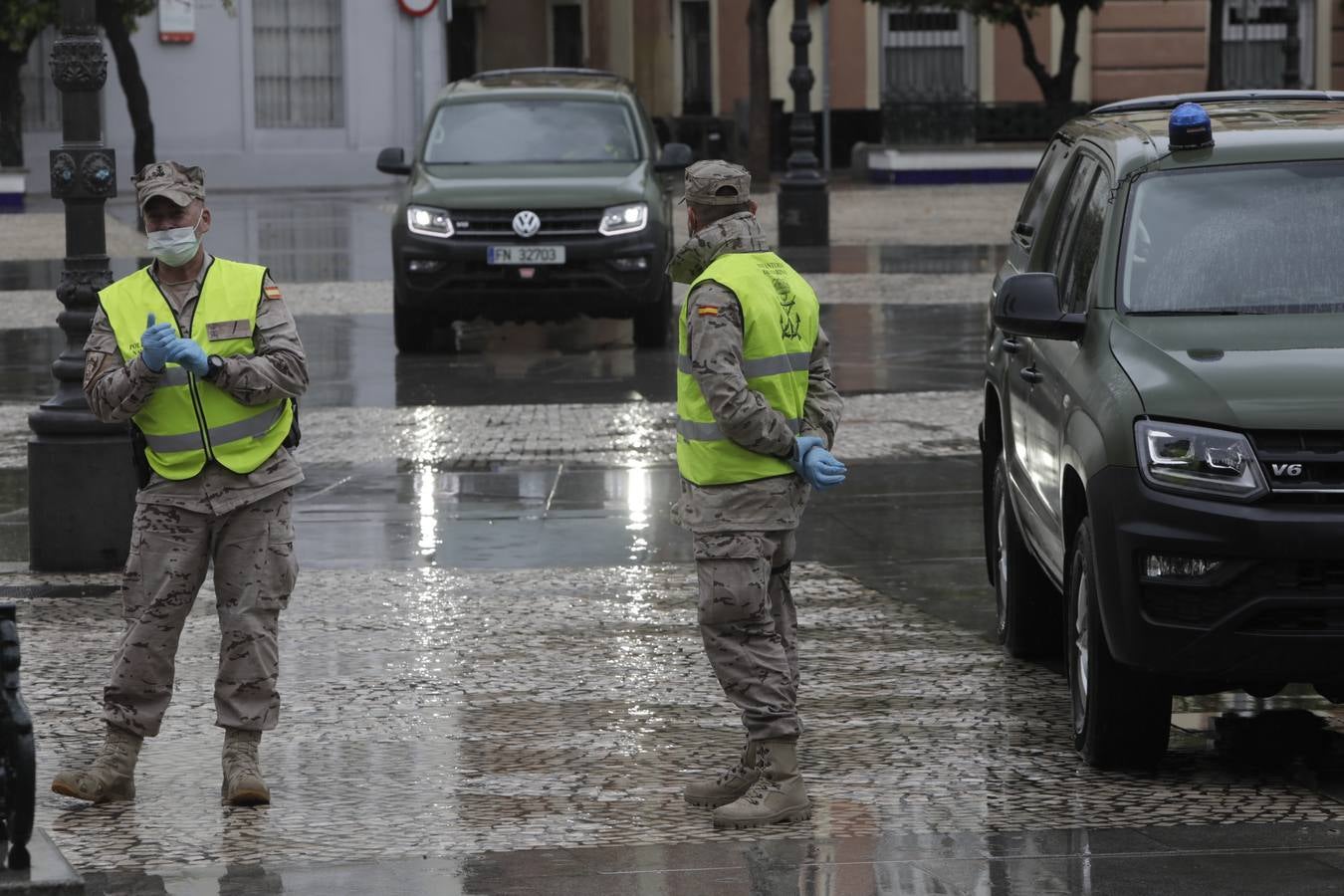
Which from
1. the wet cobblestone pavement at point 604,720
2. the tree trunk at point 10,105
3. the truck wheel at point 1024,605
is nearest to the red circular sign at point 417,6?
the tree trunk at point 10,105

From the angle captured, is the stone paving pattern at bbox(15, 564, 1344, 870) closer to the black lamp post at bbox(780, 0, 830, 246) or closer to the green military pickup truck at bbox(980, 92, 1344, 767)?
the green military pickup truck at bbox(980, 92, 1344, 767)

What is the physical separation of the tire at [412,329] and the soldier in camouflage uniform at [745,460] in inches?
456

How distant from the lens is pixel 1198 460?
605cm

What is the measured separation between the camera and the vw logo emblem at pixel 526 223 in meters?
17.3

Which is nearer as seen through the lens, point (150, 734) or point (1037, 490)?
point (150, 734)

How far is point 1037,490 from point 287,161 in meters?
35.8

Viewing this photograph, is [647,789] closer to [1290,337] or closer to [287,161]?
[1290,337]

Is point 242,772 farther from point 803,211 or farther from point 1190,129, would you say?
point 803,211

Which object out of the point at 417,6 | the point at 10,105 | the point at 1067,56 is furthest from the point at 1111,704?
the point at 417,6

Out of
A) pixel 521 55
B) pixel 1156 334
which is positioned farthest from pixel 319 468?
pixel 521 55

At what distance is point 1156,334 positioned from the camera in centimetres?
653

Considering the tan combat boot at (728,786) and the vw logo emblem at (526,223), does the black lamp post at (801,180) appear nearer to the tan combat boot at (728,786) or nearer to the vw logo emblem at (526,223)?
the vw logo emblem at (526,223)

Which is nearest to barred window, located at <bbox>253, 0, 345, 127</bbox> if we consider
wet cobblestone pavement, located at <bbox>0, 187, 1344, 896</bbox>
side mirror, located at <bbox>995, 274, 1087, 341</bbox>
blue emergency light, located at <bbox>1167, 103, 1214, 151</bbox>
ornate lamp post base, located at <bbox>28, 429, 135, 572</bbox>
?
wet cobblestone pavement, located at <bbox>0, 187, 1344, 896</bbox>

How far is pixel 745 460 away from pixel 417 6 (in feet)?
119
